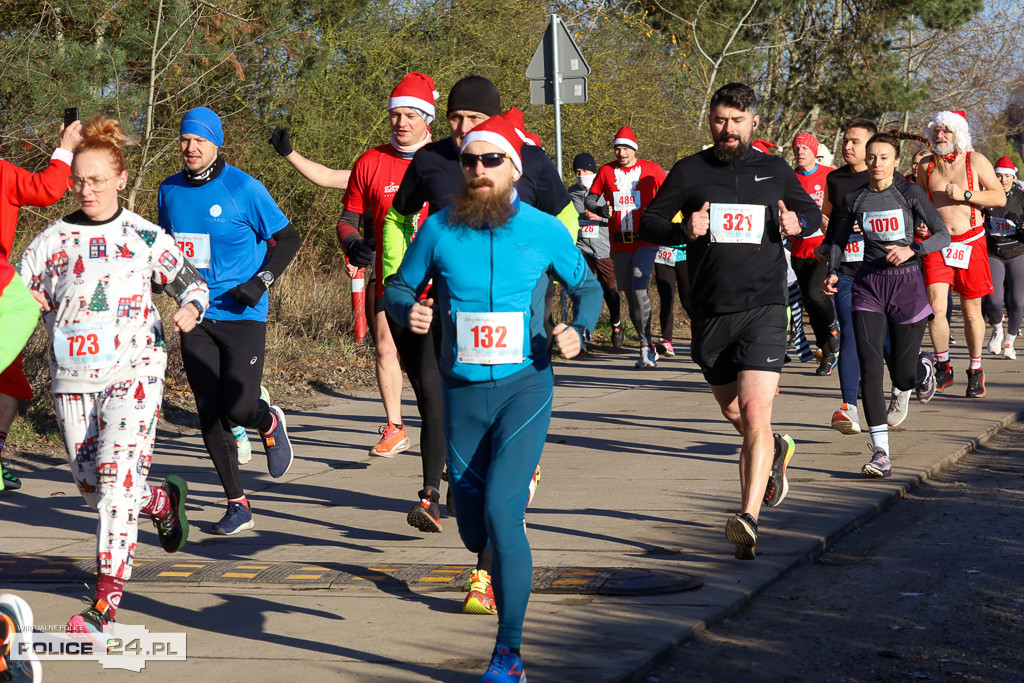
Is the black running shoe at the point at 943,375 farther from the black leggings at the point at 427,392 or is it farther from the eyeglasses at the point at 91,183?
the eyeglasses at the point at 91,183

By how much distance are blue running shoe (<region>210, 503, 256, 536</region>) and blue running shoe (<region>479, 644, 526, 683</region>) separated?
2.72 meters

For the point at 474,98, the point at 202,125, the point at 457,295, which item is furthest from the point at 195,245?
the point at 457,295

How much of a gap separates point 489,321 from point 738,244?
221cm

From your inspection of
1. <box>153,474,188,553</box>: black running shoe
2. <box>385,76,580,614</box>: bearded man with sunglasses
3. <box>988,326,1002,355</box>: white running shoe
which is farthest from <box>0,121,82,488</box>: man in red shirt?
<box>988,326,1002,355</box>: white running shoe

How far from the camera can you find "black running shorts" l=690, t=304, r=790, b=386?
246 inches

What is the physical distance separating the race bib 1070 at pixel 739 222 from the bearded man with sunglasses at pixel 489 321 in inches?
72.3

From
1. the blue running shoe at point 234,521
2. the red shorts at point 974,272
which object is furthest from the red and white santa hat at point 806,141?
the blue running shoe at point 234,521

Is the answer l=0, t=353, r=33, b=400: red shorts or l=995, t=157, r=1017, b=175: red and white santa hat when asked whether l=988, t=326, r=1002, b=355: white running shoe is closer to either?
l=995, t=157, r=1017, b=175: red and white santa hat

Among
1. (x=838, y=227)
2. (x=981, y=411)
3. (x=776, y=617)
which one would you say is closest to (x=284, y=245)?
(x=776, y=617)

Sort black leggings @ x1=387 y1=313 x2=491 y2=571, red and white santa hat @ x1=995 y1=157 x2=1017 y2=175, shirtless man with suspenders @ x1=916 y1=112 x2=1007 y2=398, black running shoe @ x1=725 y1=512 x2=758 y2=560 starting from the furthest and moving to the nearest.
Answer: red and white santa hat @ x1=995 y1=157 x2=1017 y2=175 → shirtless man with suspenders @ x1=916 y1=112 x2=1007 y2=398 → black leggings @ x1=387 y1=313 x2=491 y2=571 → black running shoe @ x1=725 y1=512 x2=758 y2=560

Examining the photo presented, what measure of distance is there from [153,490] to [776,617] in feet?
8.08

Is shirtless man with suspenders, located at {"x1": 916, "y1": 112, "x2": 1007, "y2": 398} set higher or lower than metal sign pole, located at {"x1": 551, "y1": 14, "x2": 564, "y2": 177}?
lower

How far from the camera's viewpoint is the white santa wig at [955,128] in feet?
34.9

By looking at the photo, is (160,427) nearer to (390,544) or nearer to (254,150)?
(390,544)
